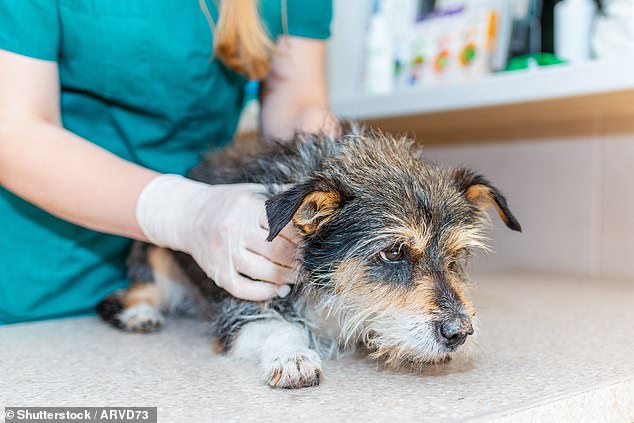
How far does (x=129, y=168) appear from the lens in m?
1.37

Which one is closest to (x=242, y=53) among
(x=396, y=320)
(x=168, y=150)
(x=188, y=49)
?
(x=188, y=49)

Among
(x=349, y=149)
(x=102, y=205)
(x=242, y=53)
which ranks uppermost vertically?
(x=242, y=53)

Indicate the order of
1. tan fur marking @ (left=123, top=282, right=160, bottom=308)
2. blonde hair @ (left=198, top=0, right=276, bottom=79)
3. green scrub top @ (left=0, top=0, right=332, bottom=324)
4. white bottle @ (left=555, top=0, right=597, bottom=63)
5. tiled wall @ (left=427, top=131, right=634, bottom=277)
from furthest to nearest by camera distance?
tiled wall @ (left=427, top=131, right=634, bottom=277)
white bottle @ (left=555, top=0, right=597, bottom=63)
tan fur marking @ (left=123, top=282, right=160, bottom=308)
blonde hair @ (left=198, top=0, right=276, bottom=79)
green scrub top @ (left=0, top=0, right=332, bottom=324)

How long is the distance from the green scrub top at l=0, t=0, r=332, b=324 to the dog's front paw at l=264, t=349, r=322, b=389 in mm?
793

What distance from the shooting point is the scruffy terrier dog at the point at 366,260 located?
1.09 meters

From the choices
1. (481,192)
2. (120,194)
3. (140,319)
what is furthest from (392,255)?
(140,319)

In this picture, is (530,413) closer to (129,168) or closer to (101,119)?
(129,168)

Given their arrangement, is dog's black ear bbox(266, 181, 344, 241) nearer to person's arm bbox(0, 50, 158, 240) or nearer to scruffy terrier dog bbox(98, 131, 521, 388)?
scruffy terrier dog bbox(98, 131, 521, 388)

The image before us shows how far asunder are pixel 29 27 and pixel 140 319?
2.21 feet

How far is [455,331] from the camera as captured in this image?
1067mm

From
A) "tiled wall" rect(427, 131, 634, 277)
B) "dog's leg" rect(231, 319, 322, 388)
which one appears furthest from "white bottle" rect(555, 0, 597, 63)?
"dog's leg" rect(231, 319, 322, 388)

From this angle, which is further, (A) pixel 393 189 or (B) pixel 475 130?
(B) pixel 475 130

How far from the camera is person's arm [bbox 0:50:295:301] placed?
1.26m

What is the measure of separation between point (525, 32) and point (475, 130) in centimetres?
49
